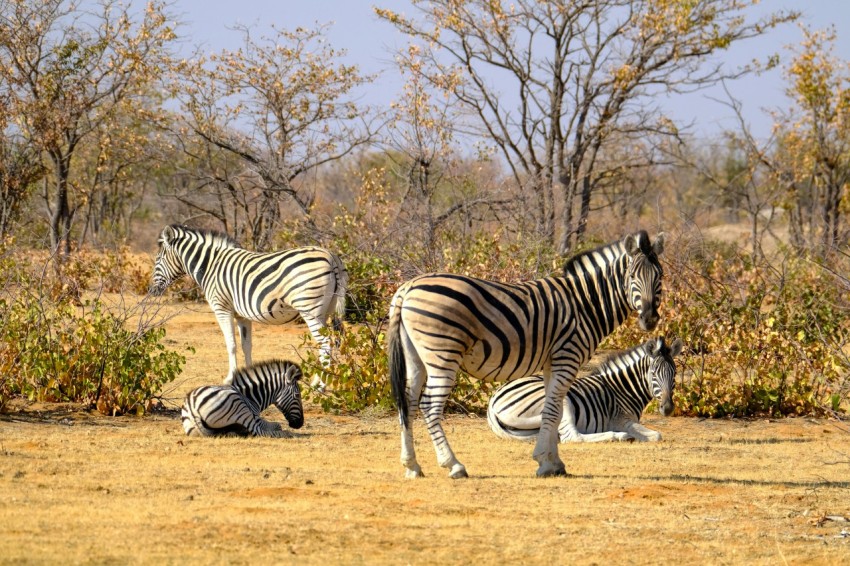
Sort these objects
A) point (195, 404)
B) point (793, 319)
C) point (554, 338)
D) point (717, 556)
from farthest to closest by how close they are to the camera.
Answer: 1. point (793, 319)
2. point (195, 404)
3. point (554, 338)
4. point (717, 556)

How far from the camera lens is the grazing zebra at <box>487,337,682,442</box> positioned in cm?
1005

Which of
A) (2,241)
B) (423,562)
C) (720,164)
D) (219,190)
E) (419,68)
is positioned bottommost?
(423,562)

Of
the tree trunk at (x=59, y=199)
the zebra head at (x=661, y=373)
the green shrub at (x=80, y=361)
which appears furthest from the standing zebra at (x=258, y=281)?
the tree trunk at (x=59, y=199)

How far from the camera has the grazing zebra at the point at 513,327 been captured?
25.8 ft

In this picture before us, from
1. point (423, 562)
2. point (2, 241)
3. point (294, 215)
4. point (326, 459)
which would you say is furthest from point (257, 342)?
point (423, 562)

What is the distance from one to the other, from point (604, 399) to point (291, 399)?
278cm

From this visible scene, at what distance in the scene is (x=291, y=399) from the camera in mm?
10422

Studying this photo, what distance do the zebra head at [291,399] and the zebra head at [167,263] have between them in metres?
3.97

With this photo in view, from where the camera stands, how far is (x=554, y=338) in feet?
27.3

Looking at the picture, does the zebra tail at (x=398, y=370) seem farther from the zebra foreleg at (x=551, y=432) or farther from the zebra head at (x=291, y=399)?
the zebra head at (x=291, y=399)

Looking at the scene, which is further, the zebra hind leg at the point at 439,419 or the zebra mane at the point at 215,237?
the zebra mane at the point at 215,237

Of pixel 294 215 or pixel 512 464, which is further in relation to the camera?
pixel 294 215

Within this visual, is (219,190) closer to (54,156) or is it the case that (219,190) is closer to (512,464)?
(54,156)

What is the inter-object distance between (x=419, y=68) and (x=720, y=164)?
45367 mm
